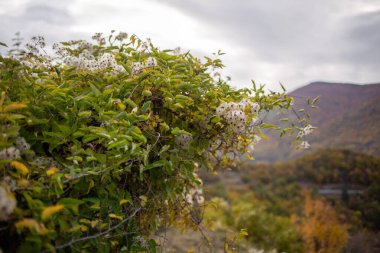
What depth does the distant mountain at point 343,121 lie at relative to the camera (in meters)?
21.4

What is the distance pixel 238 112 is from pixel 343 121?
2978 cm

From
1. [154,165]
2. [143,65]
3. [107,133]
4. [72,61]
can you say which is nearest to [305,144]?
[154,165]

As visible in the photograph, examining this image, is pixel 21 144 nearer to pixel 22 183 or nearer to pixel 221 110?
pixel 22 183

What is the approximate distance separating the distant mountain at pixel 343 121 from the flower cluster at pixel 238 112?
1335 centimetres

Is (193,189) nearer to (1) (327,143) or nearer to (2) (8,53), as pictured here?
(2) (8,53)

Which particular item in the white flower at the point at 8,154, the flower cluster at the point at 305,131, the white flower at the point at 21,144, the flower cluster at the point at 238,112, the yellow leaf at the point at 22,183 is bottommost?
the yellow leaf at the point at 22,183

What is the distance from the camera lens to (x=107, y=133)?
159cm

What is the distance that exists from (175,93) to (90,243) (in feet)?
3.49

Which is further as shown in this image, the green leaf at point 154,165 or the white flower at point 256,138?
the white flower at point 256,138

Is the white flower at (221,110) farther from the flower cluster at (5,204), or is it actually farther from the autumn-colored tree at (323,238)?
the autumn-colored tree at (323,238)

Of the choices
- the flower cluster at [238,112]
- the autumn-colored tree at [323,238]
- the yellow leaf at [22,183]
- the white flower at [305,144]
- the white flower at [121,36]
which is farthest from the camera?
the autumn-colored tree at [323,238]

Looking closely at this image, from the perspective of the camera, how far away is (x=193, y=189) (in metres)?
3.21

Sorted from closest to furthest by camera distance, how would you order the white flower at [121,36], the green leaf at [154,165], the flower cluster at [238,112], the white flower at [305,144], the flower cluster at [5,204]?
the flower cluster at [5,204] → the green leaf at [154,165] → the flower cluster at [238,112] → the white flower at [121,36] → the white flower at [305,144]

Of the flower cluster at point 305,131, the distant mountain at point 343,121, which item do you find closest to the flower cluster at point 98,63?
the flower cluster at point 305,131
